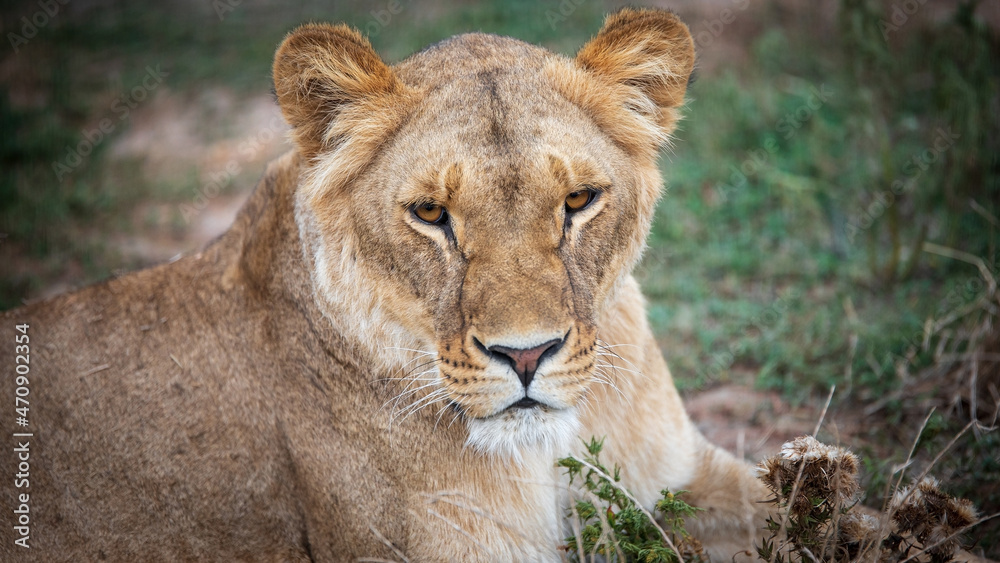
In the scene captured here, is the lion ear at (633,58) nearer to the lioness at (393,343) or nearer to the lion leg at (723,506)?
the lioness at (393,343)

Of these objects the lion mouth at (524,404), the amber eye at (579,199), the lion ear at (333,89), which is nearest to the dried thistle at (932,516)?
the lion mouth at (524,404)

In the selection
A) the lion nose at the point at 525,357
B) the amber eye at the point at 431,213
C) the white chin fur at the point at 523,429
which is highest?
the amber eye at the point at 431,213

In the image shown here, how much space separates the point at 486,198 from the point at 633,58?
0.98 metres

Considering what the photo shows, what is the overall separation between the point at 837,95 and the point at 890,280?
2.66 metres

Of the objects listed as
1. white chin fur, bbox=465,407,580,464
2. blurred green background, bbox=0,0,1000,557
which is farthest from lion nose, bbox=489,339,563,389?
blurred green background, bbox=0,0,1000,557

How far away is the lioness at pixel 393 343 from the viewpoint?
9.48ft

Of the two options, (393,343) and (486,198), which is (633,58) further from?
(393,343)

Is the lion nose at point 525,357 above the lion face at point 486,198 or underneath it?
underneath

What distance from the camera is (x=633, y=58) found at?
3357 mm

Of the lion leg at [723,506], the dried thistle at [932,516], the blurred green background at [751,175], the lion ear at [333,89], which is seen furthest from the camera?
the blurred green background at [751,175]

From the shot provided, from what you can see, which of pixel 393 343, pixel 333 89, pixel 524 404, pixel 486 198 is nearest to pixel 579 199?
pixel 486 198

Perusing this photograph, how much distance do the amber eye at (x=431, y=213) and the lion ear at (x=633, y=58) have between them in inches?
29.9

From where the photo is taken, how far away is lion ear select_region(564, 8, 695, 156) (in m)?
3.31

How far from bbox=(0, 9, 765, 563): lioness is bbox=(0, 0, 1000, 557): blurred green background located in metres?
1.75
